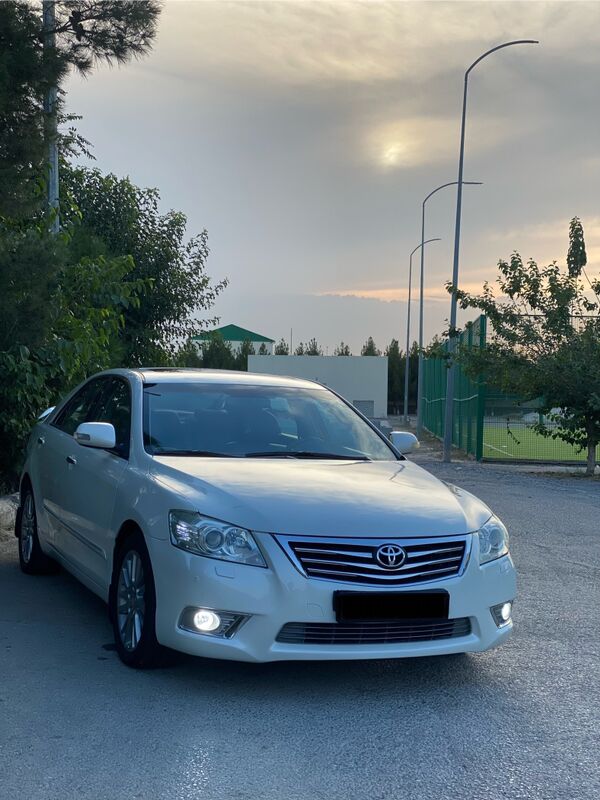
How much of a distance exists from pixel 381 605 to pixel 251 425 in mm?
1827

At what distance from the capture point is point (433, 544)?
4.64 meters

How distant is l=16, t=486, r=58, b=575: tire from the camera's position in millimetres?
7148

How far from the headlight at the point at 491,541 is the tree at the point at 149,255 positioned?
15.8m

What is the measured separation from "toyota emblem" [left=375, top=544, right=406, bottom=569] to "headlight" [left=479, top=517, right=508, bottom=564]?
19.8 inches

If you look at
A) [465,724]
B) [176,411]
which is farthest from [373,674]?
[176,411]

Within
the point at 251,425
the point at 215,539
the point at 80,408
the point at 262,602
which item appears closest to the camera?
the point at 262,602

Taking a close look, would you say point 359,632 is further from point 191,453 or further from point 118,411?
point 118,411

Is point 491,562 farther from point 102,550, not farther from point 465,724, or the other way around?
point 102,550

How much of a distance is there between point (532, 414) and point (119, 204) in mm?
9798

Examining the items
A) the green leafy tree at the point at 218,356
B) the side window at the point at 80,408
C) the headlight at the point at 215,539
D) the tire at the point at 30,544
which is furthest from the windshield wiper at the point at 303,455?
the green leafy tree at the point at 218,356

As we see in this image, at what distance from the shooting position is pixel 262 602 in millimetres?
4406

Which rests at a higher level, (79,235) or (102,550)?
(79,235)

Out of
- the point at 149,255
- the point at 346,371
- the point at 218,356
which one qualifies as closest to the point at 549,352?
the point at 149,255

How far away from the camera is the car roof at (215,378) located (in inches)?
251
